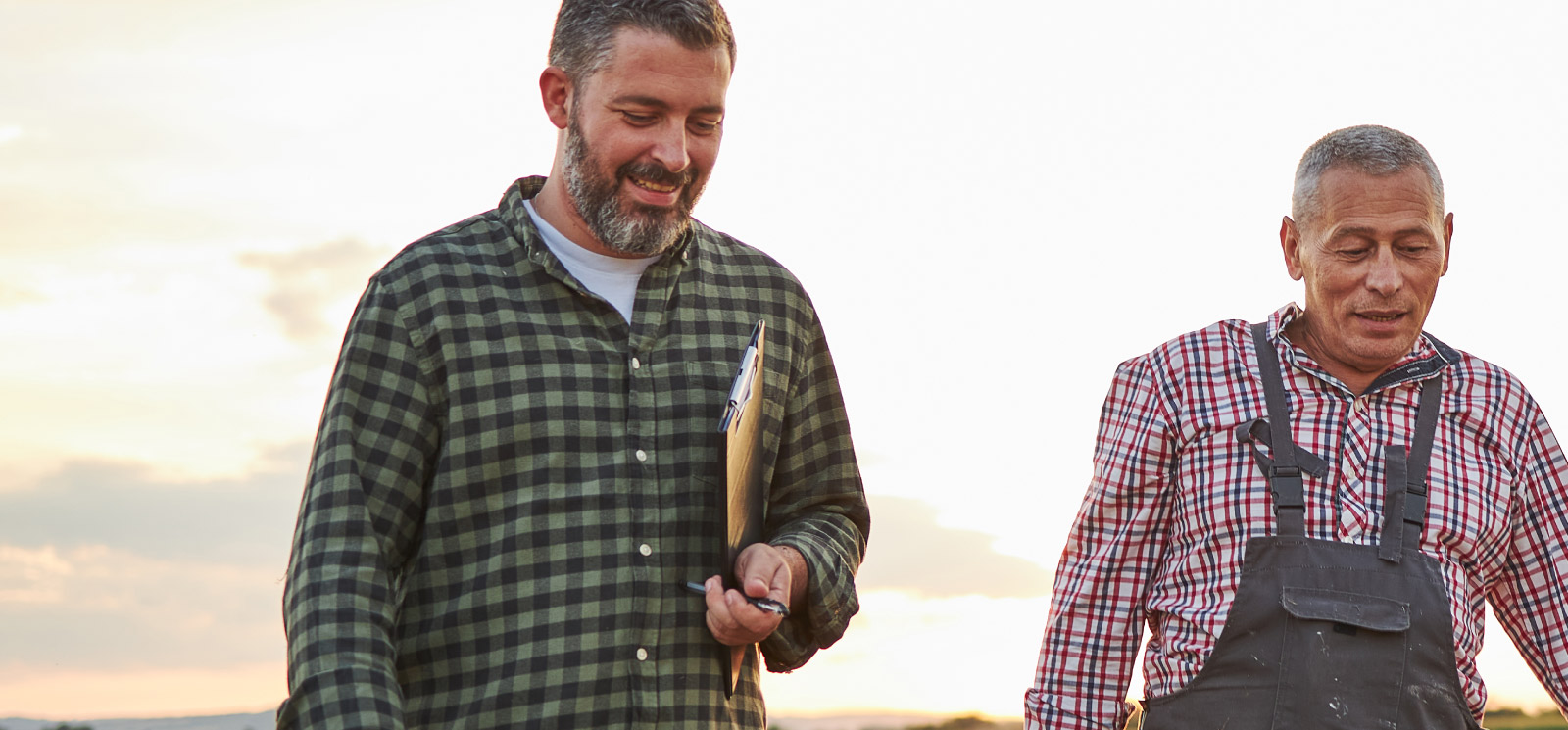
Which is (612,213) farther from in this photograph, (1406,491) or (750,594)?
(1406,491)

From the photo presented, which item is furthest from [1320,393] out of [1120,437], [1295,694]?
[1295,694]

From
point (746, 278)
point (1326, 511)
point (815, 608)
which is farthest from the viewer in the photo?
point (1326, 511)

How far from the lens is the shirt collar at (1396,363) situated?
4.04m

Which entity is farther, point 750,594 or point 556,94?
point 556,94

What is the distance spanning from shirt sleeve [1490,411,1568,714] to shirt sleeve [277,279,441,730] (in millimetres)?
2590

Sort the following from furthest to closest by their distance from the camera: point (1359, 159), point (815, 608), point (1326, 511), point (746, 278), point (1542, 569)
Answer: point (1542, 569) → point (1359, 159) → point (1326, 511) → point (746, 278) → point (815, 608)

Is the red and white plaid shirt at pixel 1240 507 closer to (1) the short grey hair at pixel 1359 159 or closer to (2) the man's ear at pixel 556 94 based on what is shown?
(1) the short grey hair at pixel 1359 159

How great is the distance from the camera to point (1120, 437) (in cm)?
412

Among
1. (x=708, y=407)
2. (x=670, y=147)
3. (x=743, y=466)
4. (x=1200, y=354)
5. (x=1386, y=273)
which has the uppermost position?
(x=670, y=147)

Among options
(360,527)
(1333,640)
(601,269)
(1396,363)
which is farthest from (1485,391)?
(360,527)

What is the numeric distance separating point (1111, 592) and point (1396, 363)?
0.87m

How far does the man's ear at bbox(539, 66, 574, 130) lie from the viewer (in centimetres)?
345

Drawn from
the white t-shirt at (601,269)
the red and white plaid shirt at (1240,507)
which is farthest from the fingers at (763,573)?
the red and white plaid shirt at (1240,507)

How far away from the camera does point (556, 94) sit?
347 centimetres
